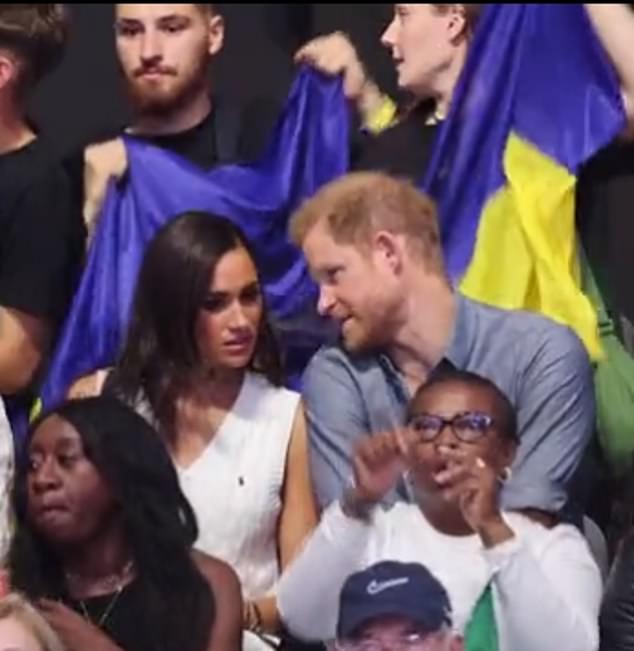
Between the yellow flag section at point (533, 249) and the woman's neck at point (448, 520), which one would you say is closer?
the woman's neck at point (448, 520)

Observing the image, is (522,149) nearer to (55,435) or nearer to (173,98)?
(173,98)

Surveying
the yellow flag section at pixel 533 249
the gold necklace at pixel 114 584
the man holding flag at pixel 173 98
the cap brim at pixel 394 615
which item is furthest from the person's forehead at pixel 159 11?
the cap brim at pixel 394 615

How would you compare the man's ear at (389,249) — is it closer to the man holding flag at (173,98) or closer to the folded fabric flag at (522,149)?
the folded fabric flag at (522,149)

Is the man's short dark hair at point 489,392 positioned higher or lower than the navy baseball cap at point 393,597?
higher

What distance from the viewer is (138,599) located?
3293mm

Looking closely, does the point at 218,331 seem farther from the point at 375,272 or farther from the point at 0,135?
the point at 0,135

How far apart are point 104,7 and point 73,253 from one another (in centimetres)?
56

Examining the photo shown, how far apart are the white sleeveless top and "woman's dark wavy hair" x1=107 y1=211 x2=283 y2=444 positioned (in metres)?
0.07

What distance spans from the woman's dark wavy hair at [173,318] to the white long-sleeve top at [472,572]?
0.96ft

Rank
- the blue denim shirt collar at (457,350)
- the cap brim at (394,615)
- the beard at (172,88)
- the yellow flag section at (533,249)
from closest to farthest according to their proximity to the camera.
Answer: the cap brim at (394,615) → the blue denim shirt collar at (457,350) → the yellow flag section at (533,249) → the beard at (172,88)

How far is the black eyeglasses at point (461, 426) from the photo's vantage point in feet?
10.7

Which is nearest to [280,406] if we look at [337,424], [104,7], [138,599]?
[337,424]

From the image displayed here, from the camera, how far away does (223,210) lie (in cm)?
371

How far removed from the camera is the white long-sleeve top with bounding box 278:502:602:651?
125 inches
